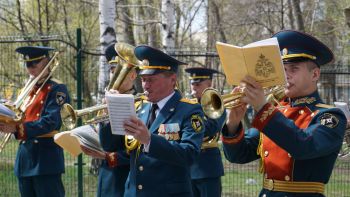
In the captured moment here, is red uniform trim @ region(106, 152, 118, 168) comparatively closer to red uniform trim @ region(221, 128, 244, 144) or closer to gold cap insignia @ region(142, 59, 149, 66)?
gold cap insignia @ region(142, 59, 149, 66)

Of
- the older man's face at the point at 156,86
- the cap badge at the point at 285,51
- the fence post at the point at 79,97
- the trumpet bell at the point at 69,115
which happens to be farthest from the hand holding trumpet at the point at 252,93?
the fence post at the point at 79,97

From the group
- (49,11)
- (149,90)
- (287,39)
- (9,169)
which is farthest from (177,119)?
(49,11)

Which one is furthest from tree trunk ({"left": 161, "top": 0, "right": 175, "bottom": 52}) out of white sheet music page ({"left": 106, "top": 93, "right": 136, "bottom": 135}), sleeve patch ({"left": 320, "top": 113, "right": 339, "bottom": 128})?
sleeve patch ({"left": 320, "top": 113, "right": 339, "bottom": 128})

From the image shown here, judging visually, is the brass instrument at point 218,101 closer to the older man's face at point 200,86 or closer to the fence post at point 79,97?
the older man's face at point 200,86

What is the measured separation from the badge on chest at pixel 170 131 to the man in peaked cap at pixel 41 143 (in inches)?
105

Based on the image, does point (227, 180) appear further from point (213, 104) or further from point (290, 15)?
point (290, 15)

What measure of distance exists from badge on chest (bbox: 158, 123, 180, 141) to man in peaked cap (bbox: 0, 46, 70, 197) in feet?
8.76

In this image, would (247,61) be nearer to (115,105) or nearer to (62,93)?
(115,105)

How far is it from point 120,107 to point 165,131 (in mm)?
721

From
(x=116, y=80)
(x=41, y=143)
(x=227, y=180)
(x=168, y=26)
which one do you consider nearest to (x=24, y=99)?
(x=41, y=143)

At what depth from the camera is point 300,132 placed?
3.74m

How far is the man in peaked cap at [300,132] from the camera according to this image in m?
3.80

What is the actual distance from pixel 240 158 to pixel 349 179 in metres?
7.53

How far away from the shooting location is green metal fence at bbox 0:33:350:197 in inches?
380
